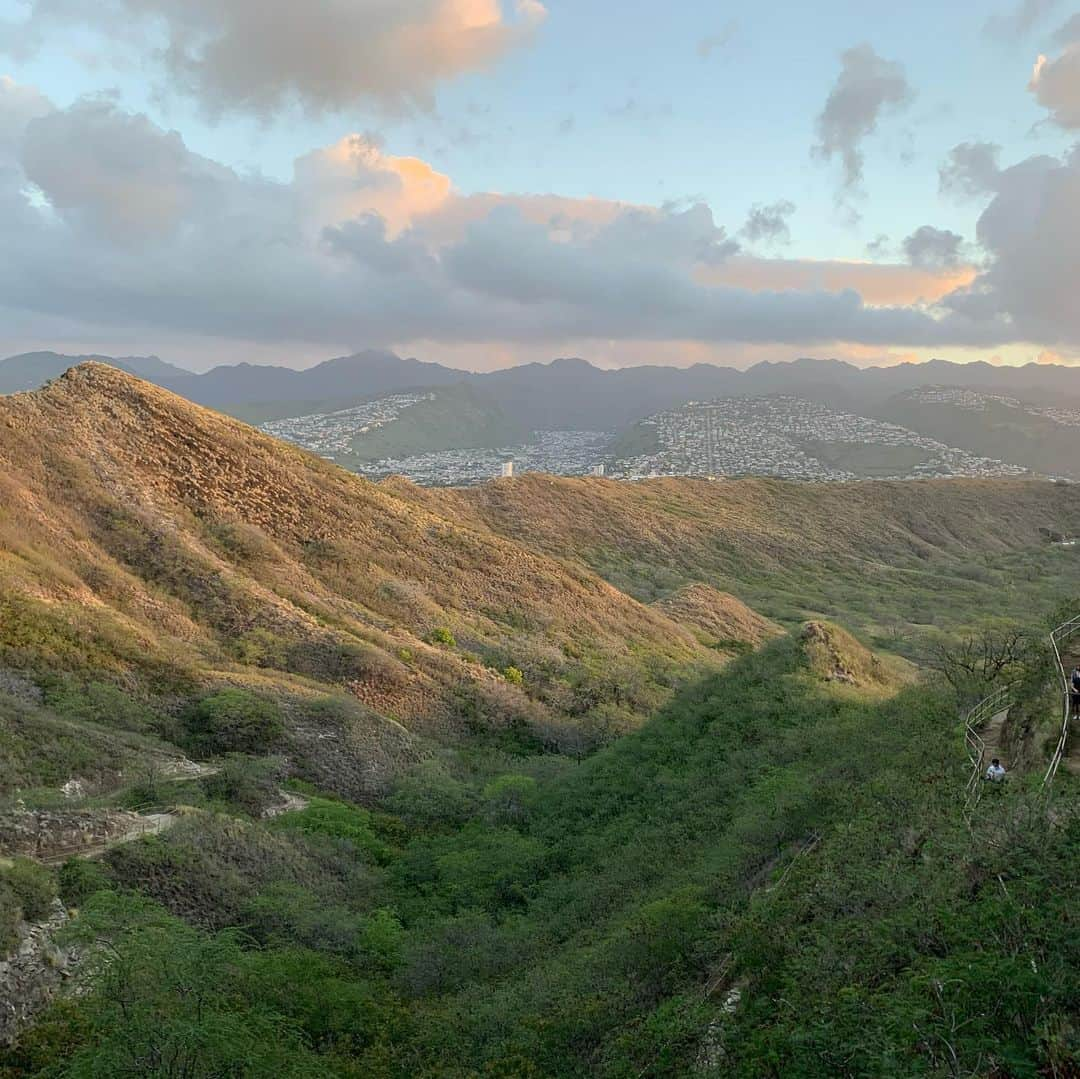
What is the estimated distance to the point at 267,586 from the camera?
31.5 metres

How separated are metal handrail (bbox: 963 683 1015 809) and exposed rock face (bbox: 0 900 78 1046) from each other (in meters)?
13.8

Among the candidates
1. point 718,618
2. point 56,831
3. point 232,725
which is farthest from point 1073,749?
point 718,618

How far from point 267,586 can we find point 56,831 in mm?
17666

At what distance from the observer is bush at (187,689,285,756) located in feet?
71.7

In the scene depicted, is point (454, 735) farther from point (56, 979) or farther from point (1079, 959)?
point (1079, 959)

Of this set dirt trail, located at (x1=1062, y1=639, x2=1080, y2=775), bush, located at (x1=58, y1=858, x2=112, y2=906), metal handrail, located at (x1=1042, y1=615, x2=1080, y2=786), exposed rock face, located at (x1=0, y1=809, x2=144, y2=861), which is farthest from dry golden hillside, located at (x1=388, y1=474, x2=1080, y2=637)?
bush, located at (x1=58, y1=858, x2=112, y2=906)

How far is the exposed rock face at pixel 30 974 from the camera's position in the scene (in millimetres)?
10234

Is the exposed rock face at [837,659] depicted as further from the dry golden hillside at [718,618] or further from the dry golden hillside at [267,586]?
the dry golden hillside at [718,618]

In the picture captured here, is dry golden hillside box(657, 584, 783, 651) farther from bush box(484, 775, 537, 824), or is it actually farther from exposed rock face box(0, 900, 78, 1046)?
exposed rock face box(0, 900, 78, 1046)

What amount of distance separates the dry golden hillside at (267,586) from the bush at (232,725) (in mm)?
1438

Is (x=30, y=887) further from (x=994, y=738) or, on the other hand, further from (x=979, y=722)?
(x=979, y=722)

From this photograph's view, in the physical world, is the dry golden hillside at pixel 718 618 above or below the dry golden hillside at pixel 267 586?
below

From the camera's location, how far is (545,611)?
39.7 m

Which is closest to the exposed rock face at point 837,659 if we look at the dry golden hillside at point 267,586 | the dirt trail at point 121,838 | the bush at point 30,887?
the dry golden hillside at point 267,586
